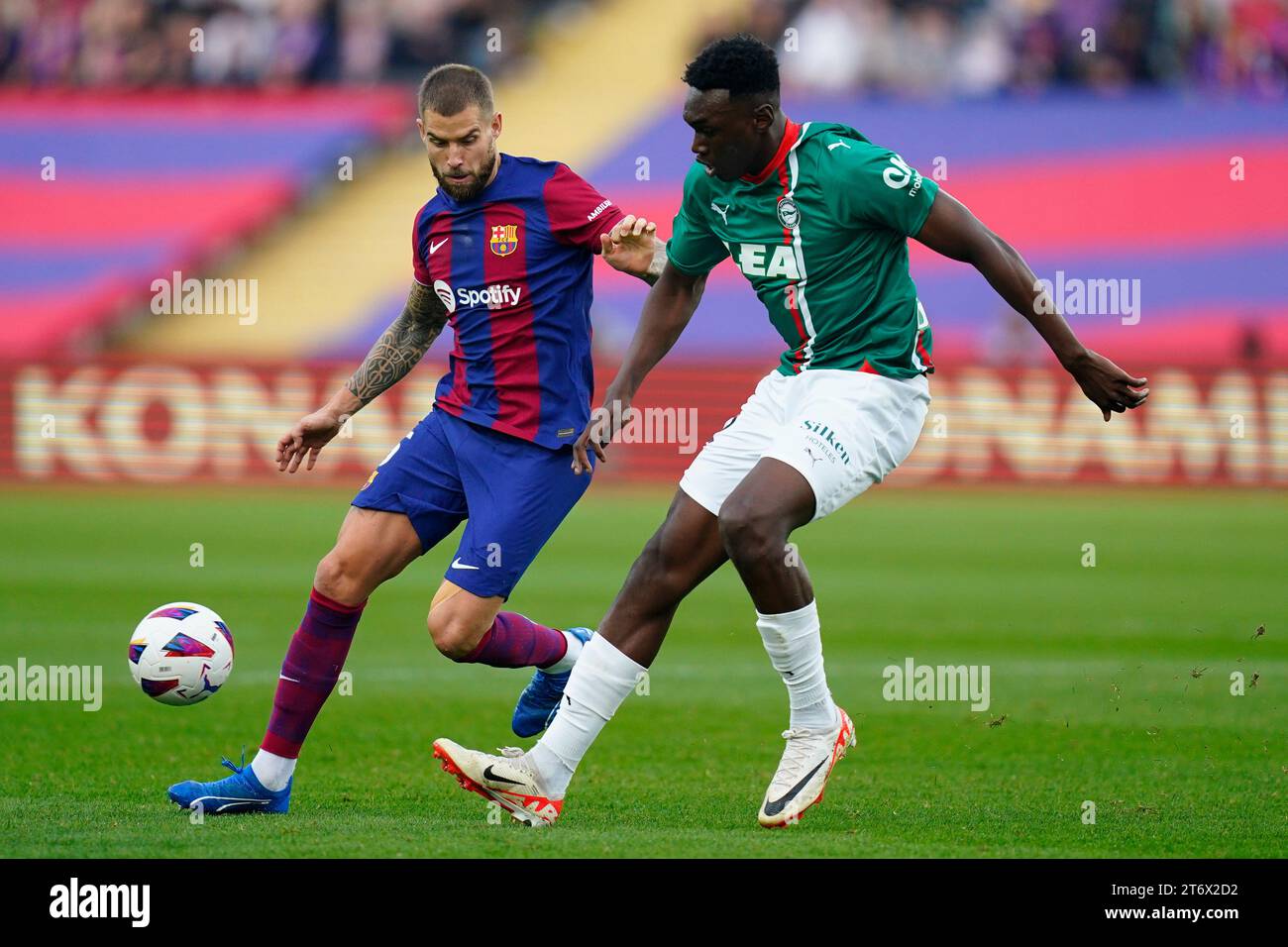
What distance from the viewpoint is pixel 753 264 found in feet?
19.5

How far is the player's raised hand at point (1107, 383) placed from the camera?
5.54m

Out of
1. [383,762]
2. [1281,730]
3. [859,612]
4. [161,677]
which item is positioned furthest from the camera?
[859,612]

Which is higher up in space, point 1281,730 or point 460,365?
point 460,365

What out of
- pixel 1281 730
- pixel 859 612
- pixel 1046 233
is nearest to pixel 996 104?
pixel 1046 233

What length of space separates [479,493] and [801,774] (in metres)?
1.55

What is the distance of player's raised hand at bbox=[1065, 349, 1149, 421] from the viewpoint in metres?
5.54

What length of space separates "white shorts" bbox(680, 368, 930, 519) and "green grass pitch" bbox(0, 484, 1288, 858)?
1.10m

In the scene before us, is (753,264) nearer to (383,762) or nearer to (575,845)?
(575,845)

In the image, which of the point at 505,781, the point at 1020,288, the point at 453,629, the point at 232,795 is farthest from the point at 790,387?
the point at 232,795

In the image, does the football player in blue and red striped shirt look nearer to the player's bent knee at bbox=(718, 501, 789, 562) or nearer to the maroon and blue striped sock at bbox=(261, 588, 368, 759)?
the maroon and blue striped sock at bbox=(261, 588, 368, 759)

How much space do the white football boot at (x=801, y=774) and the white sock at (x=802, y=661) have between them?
45 mm

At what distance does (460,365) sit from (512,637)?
103cm

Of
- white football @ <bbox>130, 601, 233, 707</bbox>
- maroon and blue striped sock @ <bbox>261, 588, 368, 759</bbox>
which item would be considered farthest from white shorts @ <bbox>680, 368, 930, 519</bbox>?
white football @ <bbox>130, 601, 233, 707</bbox>

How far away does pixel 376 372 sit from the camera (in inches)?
265
